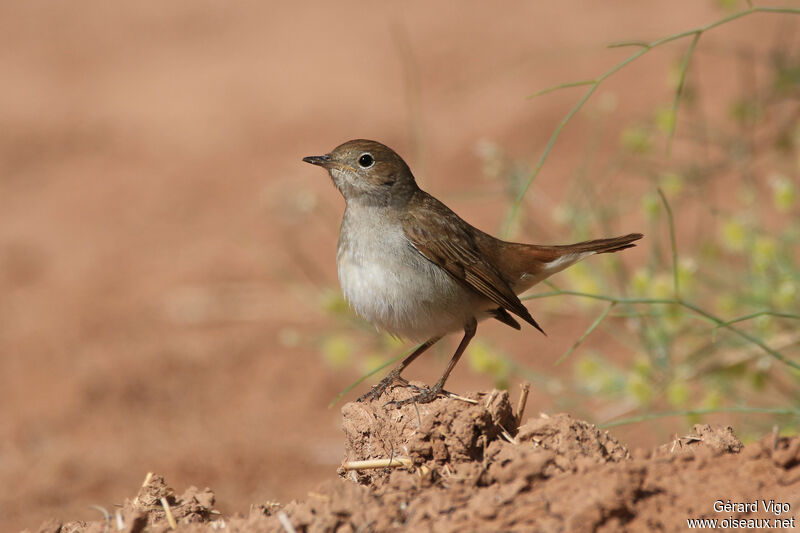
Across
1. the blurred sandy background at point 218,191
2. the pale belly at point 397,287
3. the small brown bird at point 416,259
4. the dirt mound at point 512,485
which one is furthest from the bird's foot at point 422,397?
the blurred sandy background at point 218,191

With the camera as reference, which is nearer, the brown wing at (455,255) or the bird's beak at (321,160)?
the brown wing at (455,255)

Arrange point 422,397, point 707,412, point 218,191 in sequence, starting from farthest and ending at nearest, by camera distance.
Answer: point 218,191 → point 422,397 → point 707,412

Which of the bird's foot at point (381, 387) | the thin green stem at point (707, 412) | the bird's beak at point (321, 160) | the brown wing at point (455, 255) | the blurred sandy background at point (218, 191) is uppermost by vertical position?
the blurred sandy background at point (218, 191)

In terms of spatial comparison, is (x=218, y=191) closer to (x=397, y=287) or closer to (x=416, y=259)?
(x=416, y=259)

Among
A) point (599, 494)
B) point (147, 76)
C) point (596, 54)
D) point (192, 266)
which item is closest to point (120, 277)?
point (192, 266)

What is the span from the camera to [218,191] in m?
12.6

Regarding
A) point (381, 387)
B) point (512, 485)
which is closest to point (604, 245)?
point (381, 387)

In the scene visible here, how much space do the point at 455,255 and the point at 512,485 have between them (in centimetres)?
200

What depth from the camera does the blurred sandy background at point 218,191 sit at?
769 centimetres

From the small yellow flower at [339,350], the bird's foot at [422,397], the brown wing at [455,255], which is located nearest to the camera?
the bird's foot at [422,397]

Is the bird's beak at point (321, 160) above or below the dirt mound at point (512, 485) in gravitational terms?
above

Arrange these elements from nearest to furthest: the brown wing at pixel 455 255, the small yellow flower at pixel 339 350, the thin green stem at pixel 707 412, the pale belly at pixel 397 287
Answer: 1. the thin green stem at pixel 707 412
2. the pale belly at pixel 397 287
3. the brown wing at pixel 455 255
4. the small yellow flower at pixel 339 350

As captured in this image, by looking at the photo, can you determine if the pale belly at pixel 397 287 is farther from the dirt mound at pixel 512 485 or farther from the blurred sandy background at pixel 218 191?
the blurred sandy background at pixel 218 191

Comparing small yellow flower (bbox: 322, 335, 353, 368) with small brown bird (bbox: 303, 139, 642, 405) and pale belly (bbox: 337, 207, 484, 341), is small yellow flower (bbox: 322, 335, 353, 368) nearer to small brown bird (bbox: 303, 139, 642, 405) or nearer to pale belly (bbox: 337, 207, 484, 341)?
small brown bird (bbox: 303, 139, 642, 405)
